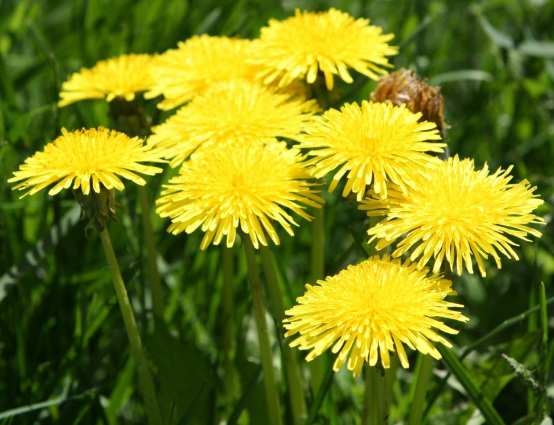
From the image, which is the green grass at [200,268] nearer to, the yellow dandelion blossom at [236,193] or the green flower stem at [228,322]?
the green flower stem at [228,322]

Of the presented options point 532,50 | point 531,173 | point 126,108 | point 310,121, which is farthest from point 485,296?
point 126,108

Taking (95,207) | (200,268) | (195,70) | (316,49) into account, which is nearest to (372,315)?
(95,207)

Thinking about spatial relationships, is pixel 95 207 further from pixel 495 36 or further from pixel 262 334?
pixel 495 36

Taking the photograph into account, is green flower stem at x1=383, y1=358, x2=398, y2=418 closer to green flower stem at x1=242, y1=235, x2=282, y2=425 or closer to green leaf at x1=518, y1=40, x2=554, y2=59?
green flower stem at x1=242, y1=235, x2=282, y2=425

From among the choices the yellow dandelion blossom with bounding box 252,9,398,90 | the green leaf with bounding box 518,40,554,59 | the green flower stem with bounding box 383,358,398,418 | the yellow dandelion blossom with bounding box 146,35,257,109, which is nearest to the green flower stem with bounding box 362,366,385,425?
the green flower stem with bounding box 383,358,398,418

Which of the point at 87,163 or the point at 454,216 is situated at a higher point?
the point at 87,163

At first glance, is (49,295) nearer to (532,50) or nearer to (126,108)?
(126,108)
